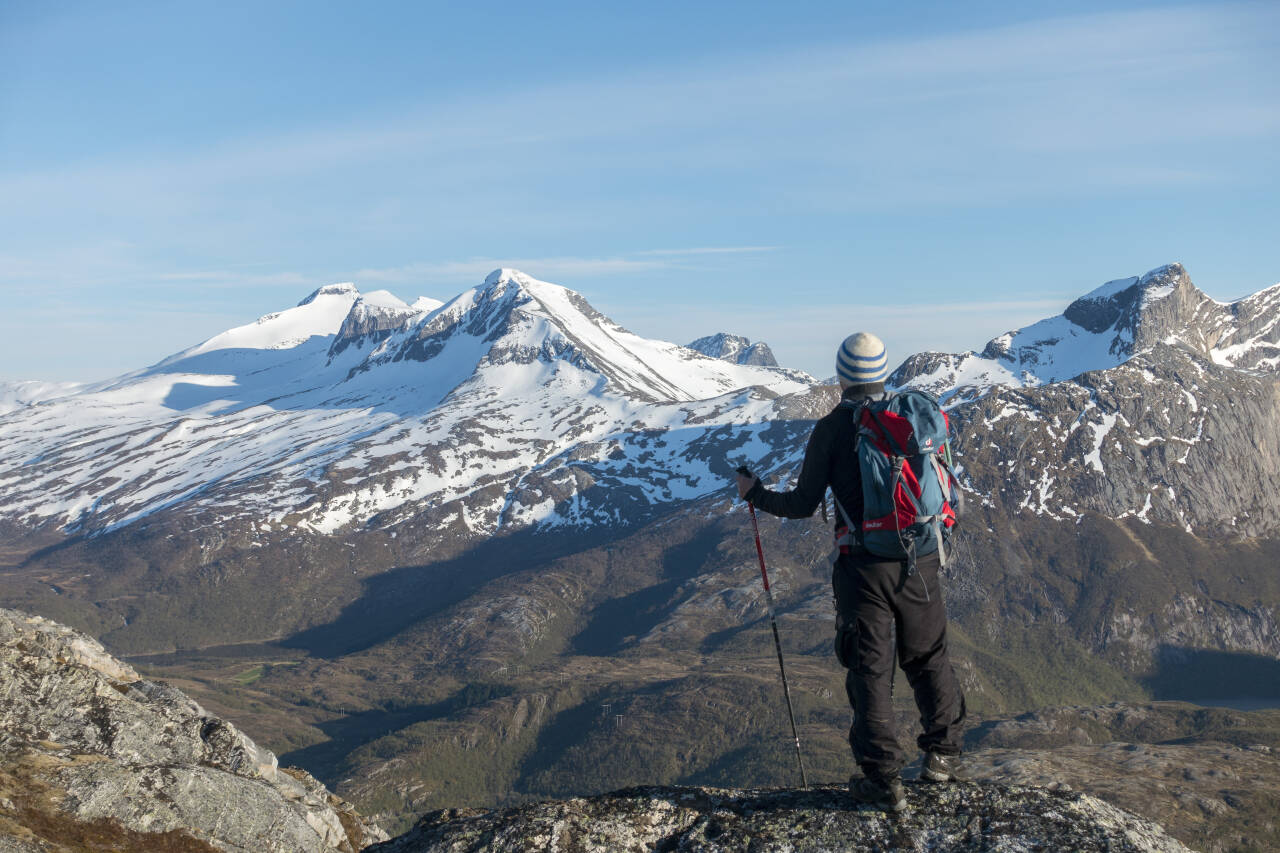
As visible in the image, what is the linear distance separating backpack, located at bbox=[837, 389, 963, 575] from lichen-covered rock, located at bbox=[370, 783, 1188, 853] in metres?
3.42

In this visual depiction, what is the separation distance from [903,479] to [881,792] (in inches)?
176

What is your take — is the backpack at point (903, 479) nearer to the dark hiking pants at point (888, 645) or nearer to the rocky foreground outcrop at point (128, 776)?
the dark hiking pants at point (888, 645)

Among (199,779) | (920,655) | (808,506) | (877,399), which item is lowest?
(199,779)

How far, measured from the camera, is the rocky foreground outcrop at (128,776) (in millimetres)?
A: 19656

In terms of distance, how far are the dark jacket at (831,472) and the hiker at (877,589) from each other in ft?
0.05

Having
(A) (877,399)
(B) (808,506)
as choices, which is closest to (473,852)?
(B) (808,506)

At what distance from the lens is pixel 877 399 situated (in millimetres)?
15195

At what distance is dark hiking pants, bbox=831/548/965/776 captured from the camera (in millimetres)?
14375

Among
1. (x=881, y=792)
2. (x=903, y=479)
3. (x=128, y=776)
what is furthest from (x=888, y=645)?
(x=128, y=776)

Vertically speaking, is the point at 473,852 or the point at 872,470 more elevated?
the point at 872,470

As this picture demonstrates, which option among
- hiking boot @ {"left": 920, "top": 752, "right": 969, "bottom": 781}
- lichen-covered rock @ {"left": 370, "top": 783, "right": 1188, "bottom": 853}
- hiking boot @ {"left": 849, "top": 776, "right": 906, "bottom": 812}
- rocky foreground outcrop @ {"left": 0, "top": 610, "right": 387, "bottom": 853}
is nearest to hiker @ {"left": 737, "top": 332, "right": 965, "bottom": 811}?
hiking boot @ {"left": 920, "top": 752, "right": 969, "bottom": 781}

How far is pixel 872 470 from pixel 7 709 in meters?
24.0

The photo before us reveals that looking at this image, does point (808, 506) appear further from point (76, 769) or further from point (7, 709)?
point (7, 709)

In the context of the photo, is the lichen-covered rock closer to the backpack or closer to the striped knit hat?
the backpack
